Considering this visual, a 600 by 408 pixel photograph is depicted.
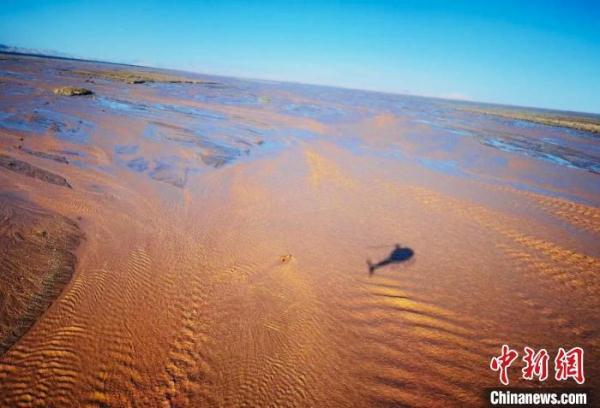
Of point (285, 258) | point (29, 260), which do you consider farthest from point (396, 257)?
point (29, 260)

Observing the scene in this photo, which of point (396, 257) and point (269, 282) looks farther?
point (396, 257)

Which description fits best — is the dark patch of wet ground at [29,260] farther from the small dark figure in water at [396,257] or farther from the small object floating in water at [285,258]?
the small dark figure in water at [396,257]

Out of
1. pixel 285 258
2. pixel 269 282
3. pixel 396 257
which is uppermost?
pixel 396 257

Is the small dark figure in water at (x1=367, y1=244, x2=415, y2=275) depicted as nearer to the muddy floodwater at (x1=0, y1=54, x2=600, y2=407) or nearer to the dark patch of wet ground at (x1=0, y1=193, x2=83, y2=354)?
the muddy floodwater at (x1=0, y1=54, x2=600, y2=407)

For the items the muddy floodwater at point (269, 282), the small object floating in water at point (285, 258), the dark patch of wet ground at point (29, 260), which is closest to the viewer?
the muddy floodwater at point (269, 282)

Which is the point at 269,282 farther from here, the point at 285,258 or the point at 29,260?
the point at 29,260

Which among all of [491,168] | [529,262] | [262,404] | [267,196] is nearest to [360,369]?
[262,404]

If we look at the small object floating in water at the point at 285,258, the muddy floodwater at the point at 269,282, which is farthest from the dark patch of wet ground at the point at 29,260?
the small object floating in water at the point at 285,258
